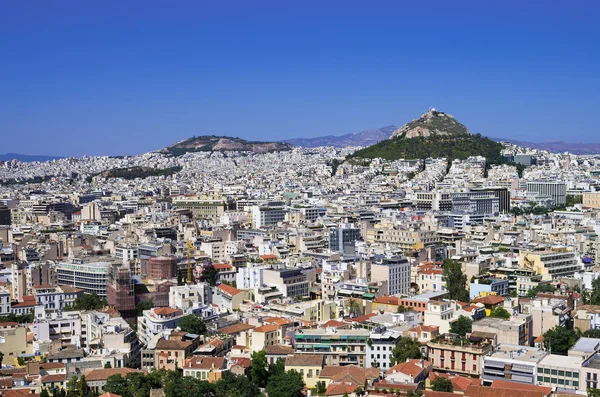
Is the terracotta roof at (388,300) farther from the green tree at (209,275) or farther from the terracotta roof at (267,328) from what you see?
the green tree at (209,275)

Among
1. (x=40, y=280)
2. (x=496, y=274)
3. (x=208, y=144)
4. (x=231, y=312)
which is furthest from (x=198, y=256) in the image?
(x=208, y=144)

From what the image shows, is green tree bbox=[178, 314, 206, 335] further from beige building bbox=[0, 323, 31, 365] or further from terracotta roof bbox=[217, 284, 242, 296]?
beige building bbox=[0, 323, 31, 365]

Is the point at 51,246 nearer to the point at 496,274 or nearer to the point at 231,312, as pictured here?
the point at 231,312

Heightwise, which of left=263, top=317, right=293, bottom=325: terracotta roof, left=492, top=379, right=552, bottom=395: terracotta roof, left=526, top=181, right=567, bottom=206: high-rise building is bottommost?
left=492, top=379, right=552, bottom=395: terracotta roof

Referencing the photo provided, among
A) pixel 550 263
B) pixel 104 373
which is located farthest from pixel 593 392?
pixel 550 263

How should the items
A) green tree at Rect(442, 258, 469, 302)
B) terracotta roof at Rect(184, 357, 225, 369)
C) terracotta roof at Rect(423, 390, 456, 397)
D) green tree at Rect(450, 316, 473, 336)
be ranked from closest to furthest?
terracotta roof at Rect(423, 390, 456, 397) < terracotta roof at Rect(184, 357, 225, 369) < green tree at Rect(450, 316, 473, 336) < green tree at Rect(442, 258, 469, 302)

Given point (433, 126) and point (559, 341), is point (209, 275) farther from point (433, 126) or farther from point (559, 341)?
point (433, 126)

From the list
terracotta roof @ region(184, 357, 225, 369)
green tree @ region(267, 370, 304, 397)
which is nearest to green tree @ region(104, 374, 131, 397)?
terracotta roof @ region(184, 357, 225, 369)
